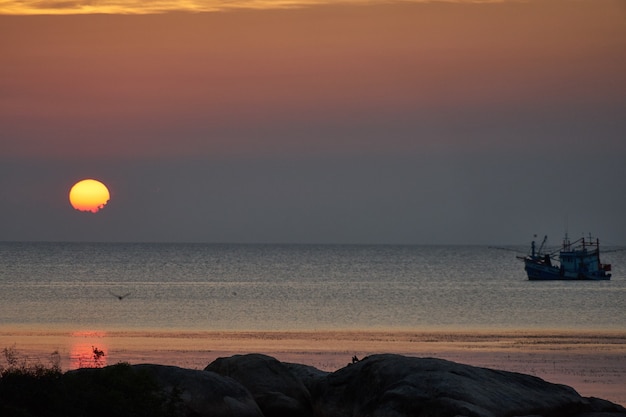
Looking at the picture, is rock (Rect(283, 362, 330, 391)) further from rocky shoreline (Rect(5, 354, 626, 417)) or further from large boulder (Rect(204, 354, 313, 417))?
rocky shoreline (Rect(5, 354, 626, 417))

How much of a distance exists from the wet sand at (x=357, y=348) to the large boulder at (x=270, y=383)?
1044 cm

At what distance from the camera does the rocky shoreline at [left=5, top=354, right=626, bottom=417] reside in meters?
21.6

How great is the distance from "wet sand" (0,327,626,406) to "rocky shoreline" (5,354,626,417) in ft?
28.5

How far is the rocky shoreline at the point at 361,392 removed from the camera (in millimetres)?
21562

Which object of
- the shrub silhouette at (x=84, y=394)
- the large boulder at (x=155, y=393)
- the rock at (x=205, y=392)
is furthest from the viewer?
the rock at (x=205, y=392)

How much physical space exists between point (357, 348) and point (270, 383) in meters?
22.9

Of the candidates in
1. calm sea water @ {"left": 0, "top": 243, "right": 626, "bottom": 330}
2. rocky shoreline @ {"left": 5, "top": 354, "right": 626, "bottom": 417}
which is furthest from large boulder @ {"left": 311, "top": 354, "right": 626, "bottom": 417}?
calm sea water @ {"left": 0, "top": 243, "right": 626, "bottom": 330}

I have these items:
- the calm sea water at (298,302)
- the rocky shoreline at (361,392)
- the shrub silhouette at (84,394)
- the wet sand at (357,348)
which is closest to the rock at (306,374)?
the rocky shoreline at (361,392)

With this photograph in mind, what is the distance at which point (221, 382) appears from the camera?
2350cm

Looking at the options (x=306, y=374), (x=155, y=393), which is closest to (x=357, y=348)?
(x=306, y=374)

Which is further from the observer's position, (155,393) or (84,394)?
(155,393)

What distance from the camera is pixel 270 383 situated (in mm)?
25844

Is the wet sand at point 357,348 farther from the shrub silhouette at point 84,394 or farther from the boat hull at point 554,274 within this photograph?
the boat hull at point 554,274

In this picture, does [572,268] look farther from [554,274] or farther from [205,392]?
[205,392]
